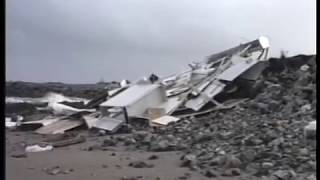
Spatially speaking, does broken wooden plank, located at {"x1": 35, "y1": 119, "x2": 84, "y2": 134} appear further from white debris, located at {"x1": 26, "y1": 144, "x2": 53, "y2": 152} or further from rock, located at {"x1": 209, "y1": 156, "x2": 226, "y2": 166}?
rock, located at {"x1": 209, "y1": 156, "x2": 226, "y2": 166}

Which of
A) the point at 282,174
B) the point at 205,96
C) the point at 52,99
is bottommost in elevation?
the point at 282,174

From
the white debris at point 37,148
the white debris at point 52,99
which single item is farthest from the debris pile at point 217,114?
the white debris at point 52,99

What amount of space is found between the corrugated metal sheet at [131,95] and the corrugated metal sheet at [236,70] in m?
0.95

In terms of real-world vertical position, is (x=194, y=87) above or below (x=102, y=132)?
above

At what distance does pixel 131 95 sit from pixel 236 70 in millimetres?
1509

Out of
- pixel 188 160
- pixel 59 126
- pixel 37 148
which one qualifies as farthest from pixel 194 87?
pixel 188 160

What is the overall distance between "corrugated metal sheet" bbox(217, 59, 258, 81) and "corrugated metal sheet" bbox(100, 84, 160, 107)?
0.95 meters

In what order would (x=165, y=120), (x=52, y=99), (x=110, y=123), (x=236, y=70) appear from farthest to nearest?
(x=52, y=99), (x=236, y=70), (x=110, y=123), (x=165, y=120)

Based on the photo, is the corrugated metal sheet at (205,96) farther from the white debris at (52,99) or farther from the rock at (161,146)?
the white debris at (52,99)

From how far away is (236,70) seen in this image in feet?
22.4

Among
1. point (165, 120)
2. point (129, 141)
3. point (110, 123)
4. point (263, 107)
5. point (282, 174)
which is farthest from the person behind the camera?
point (110, 123)

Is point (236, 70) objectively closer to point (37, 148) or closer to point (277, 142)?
point (277, 142)

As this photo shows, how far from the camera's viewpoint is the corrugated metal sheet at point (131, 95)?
21.9ft
